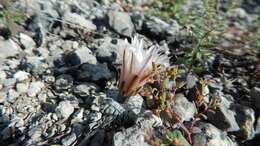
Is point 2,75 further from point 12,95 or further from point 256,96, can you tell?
point 256,96

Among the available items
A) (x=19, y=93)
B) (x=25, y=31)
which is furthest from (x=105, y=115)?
(x=25, y=31)

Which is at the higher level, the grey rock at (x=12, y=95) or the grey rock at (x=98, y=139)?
the grey rock at (x=12, y=95)

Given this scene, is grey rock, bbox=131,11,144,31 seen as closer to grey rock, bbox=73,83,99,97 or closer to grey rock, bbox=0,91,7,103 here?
grey rock, bbox=73,83,99,97

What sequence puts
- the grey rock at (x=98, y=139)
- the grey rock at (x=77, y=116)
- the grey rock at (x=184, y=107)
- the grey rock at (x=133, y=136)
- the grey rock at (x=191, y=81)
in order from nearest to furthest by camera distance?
the grey rock at (x=133, y=136)
the grey rock at (x=98, y=139)
the grey rock at (x=77, y=116)
the grey rock at (x=184, y=107)
the grey rock at (x=191, y=81)

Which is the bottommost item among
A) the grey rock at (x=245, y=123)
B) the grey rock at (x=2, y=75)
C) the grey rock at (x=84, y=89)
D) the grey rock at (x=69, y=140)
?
the grey rock at (x=245, y=123)

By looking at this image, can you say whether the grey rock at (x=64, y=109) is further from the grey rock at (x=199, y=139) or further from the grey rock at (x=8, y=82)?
the grey rock at (x=199, y=139)

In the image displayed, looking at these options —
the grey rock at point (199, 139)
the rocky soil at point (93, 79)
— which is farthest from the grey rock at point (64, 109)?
the grey rock at point (199, 139)

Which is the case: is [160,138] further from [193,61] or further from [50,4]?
[50,4]
